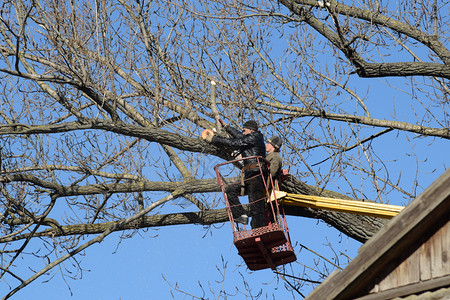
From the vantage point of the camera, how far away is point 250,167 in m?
9.94

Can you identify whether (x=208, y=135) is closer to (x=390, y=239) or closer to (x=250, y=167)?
(x=250, y=167)

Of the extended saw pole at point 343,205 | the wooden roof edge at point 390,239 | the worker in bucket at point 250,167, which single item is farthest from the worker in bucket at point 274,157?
the wooden roof edge at point 390,239

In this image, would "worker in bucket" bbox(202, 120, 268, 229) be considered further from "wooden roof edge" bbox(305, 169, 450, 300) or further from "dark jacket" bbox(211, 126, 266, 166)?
"wooden roof edge" bbox(305, 169, 450, 300)

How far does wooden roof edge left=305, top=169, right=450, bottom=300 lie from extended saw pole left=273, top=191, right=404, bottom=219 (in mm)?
3293

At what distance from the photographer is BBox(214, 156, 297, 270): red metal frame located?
9.55 m

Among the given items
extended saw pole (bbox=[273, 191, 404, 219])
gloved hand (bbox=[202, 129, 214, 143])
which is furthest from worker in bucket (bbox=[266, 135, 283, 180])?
gloved hand (bbox=[202, 129, 214, 143])

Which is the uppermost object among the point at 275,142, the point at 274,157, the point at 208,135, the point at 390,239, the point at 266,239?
the point at 208,135

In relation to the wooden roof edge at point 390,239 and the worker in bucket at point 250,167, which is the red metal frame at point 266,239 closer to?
the worker in bucket at point 250,167

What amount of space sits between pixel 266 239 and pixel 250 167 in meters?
1.04

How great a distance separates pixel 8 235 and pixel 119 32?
3.94 meters

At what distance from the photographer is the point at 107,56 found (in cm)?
1180

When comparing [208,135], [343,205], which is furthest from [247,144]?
[343,205]

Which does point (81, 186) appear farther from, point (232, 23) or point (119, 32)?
point (232, 23)

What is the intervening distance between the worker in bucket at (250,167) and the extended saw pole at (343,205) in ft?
1.00
